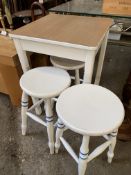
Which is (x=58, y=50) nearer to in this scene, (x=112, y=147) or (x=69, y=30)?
(x=69, y=30)

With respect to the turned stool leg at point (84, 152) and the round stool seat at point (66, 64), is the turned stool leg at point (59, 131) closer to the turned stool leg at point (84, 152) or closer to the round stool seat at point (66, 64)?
the turned stool leg at point (84, 152)

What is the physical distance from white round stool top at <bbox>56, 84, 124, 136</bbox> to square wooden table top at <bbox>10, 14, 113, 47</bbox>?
0.93ft

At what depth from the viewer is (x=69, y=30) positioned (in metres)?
1.15

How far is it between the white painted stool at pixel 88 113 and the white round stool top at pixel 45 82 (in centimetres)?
9

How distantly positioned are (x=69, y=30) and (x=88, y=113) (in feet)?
2.01

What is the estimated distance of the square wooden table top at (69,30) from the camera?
1.01m

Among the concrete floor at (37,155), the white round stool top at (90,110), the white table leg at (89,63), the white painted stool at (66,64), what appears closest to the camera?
the white round stool top at (90,110)

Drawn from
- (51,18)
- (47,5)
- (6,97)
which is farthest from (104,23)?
(47,5)

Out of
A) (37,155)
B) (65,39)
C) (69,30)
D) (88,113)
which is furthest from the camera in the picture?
(37,155)

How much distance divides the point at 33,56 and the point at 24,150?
0.83 m

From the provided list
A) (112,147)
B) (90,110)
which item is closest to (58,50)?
(90,110)

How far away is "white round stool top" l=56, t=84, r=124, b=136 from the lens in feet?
2.59

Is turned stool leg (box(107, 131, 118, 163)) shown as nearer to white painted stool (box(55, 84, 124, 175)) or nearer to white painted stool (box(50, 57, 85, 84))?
white painted stool (box(55, 84, 124, 175))

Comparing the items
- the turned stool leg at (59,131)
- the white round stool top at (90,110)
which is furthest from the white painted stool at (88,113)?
the turned stool leg at (59,131)
